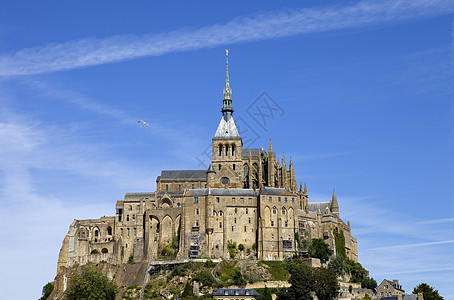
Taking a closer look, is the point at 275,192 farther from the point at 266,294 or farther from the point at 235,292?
the point at 235,292

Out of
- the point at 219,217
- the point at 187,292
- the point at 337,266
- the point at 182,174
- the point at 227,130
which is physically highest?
the point at 227,130

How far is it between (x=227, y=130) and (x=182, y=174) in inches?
462

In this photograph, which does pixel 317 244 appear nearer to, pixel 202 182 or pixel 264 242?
pixel 264 242

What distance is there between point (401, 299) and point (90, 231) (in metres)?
56.2

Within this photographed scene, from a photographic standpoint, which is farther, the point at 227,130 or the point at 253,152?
the point at 253,152

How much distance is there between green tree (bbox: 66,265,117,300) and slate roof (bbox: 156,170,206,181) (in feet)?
89.6

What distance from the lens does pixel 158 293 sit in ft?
366

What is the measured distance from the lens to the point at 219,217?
121 m

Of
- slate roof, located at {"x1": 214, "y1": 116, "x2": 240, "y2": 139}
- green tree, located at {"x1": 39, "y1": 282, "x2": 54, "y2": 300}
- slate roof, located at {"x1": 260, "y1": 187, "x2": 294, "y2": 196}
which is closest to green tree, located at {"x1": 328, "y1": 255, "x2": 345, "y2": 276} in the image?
slate roof, located at {"x1": 260, "y1": 187, "x2": 294, "y2": 196}

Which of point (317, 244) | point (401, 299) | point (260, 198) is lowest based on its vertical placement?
point (401, 299)

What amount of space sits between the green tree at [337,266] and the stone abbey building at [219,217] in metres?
6.12

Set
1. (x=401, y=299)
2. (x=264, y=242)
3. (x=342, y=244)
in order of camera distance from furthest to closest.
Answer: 1. (x=342, y=244)
2. (x=264, y=242)
3. (x=401, y=299)

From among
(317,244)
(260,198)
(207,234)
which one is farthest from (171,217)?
(317,244)

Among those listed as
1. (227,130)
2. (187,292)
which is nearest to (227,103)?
(227,130)
